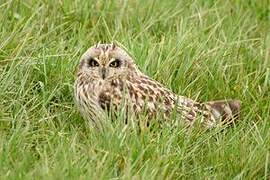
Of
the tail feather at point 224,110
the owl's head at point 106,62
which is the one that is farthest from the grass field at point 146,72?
the owl's head at point 106,62

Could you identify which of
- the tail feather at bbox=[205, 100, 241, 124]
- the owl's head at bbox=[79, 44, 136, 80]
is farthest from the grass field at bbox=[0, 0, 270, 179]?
the owl's head at bbox=[79, 44, 136, 80]

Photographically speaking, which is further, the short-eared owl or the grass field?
the short-eared owl

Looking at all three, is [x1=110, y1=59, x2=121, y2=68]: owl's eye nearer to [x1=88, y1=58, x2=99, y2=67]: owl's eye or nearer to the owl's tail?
[x1=88, y1=58, x2=99, y2=67]: owl's eye

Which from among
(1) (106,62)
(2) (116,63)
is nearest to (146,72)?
(2) (116,63)

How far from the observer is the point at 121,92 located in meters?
6.31

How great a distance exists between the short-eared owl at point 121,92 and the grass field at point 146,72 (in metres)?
0.16

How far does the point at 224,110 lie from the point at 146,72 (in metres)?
0.67

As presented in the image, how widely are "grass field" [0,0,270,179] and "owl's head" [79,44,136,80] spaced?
0.29 metres

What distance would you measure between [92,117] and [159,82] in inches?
32.8

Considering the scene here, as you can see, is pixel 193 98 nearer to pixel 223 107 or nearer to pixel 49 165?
pixel 223 107

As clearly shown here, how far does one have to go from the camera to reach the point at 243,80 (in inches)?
280

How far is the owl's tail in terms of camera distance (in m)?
6.44

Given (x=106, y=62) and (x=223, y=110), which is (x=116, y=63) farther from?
(x=223, y=110)

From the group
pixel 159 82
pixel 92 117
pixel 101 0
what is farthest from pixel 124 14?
pixel 92 117
